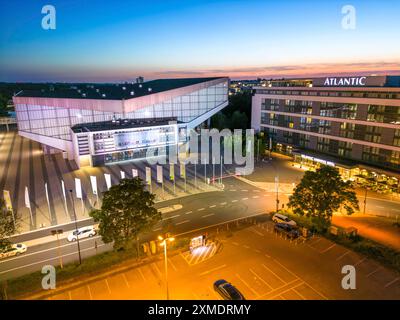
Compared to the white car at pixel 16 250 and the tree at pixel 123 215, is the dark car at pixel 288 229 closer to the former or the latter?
the tree at pixel 123 215

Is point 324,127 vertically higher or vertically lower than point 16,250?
higher

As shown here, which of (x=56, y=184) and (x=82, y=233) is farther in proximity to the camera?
(x=56, y=184)

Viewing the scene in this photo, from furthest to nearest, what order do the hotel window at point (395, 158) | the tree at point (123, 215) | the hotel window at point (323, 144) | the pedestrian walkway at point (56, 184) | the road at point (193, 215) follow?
the hotel window at point (323, 144) → the hotel window at point (395, 158) → the pedestrian walkway at point (56, 184) → the road at point (193, 215) → the tree at point (123, 215)

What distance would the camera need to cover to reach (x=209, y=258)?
99.8ft

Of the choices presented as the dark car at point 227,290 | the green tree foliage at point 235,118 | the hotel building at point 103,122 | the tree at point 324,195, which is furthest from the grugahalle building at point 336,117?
the dark car at point 227,290

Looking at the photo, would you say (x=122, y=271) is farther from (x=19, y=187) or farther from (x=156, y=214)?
(x=19, y=187)

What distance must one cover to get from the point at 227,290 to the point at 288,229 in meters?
14.4

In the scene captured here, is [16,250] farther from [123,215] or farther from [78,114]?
[78,114]

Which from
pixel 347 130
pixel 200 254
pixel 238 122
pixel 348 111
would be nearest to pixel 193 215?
pixel 200 254

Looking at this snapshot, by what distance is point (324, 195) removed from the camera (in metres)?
34.1

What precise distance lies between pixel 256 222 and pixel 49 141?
5885 centimetres

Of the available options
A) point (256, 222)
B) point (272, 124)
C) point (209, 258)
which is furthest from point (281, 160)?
Result: point (209, 258)

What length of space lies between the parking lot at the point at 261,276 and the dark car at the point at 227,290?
656 millimetres

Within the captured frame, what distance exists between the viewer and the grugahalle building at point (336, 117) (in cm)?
5494
